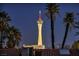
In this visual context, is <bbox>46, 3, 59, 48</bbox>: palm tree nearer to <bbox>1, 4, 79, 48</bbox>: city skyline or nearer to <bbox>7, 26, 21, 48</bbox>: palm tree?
<bbox>1, 4, 79, 48</bbox>: city skyline

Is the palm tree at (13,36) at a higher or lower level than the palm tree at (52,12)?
lower

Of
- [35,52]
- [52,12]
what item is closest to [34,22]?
[52,12]

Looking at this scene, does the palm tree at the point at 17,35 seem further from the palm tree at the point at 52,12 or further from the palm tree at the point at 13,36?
the palm tree at the point at 52,12

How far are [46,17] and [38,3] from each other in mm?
181

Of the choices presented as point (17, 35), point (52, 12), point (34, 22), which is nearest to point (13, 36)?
point (17, 35)

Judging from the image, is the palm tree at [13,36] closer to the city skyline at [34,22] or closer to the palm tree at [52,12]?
the city skyline at [34,22]

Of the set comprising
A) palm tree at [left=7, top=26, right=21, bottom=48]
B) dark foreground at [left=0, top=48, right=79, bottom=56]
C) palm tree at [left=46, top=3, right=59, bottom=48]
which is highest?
palm tree at [left=46, top=3, right=59, bottom=48]

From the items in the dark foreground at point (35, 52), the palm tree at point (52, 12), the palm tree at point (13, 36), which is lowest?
the dark foreground at point (35, 52)

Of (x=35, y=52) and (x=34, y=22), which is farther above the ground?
(x=34, y=22)

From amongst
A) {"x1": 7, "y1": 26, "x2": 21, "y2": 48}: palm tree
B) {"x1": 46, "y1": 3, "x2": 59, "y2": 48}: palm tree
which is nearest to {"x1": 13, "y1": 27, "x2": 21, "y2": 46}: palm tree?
{"x1": 7, "y1": 26, "x2": 21, "y2": 48}: palm tree

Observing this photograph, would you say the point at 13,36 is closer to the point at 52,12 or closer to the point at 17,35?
the point at 17,35

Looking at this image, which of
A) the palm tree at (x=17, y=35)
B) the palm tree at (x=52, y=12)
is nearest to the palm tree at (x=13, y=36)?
the palm tree at (x=17, y=35)

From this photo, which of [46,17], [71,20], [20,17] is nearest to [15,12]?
[20,17]

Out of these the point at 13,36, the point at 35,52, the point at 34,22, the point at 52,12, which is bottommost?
the point at 35,52
